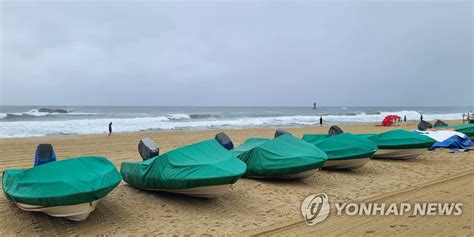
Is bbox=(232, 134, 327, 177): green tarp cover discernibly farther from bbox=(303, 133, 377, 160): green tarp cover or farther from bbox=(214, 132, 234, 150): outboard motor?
bbox=(303, 133, 377, 160): green tarp cover

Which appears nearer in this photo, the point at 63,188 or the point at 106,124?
the point at 63,188

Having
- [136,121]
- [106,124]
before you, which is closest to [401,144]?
[106,124]

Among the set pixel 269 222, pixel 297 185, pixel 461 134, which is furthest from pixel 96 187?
pixel 461 134

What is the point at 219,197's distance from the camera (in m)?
7.24

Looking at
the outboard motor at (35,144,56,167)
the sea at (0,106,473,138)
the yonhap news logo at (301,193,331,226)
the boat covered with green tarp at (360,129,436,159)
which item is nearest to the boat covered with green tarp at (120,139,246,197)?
the yonhap news logo at (301,193,331,226)

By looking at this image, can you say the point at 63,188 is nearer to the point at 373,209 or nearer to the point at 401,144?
the point at 373,209

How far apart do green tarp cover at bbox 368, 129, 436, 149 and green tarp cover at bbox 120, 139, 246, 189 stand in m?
6.73

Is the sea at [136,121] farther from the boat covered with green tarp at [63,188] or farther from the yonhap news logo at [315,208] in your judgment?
the yonhap news logo at [315,208]

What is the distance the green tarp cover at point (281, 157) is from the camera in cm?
827

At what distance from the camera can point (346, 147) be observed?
9.90 m

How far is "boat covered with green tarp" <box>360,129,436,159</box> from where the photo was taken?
38.7 feet

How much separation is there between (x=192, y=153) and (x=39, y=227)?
2.77 metres

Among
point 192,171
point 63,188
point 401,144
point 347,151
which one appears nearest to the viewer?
point 63,188

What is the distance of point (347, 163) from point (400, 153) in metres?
3.06
